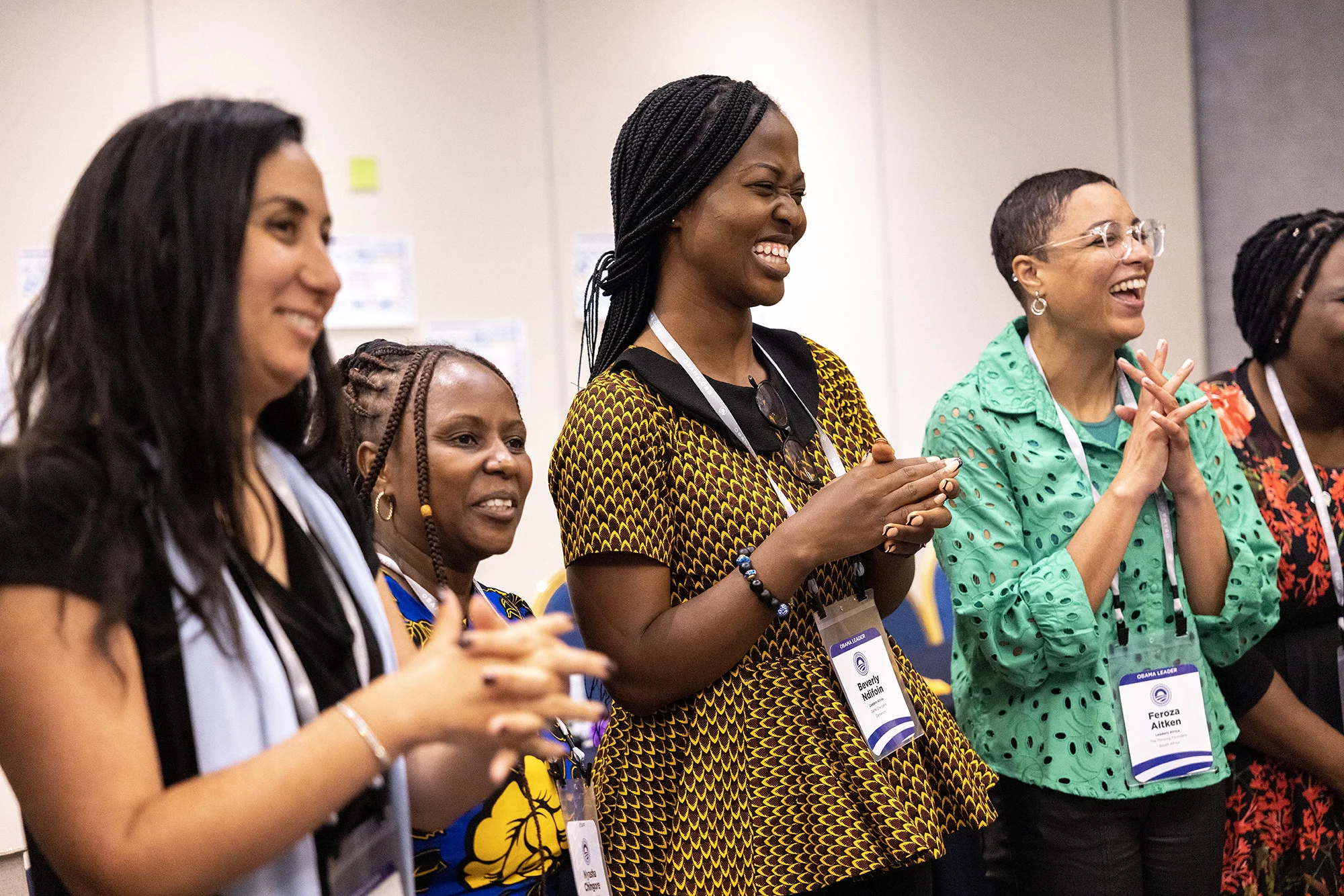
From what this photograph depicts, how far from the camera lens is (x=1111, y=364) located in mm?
2328

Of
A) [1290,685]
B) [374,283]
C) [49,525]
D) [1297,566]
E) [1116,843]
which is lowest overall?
[1116,843]

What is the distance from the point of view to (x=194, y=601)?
106 centimetres

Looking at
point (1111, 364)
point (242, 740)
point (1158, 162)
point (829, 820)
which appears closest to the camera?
point (242, 740)

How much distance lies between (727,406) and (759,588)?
0.30 metres

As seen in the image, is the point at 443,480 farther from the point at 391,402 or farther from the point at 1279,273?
the point at 1279,273

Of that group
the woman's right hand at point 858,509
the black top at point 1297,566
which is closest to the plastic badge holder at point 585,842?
the woman's right hand at point 858,509

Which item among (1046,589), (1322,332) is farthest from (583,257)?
(1046,589)

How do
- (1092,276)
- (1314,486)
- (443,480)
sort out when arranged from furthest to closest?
(1314,486), (1092,276), (443,480)

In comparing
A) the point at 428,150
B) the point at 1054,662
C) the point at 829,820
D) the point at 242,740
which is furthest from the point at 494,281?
the point at 242,740

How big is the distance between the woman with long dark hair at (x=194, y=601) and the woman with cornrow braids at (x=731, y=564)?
414 mm

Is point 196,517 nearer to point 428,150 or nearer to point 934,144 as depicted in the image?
point 428,150

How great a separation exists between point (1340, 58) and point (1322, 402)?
123 inches

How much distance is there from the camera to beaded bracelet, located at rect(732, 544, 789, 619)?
1.54 meters

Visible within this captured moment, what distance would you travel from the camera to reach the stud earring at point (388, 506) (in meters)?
1.94
